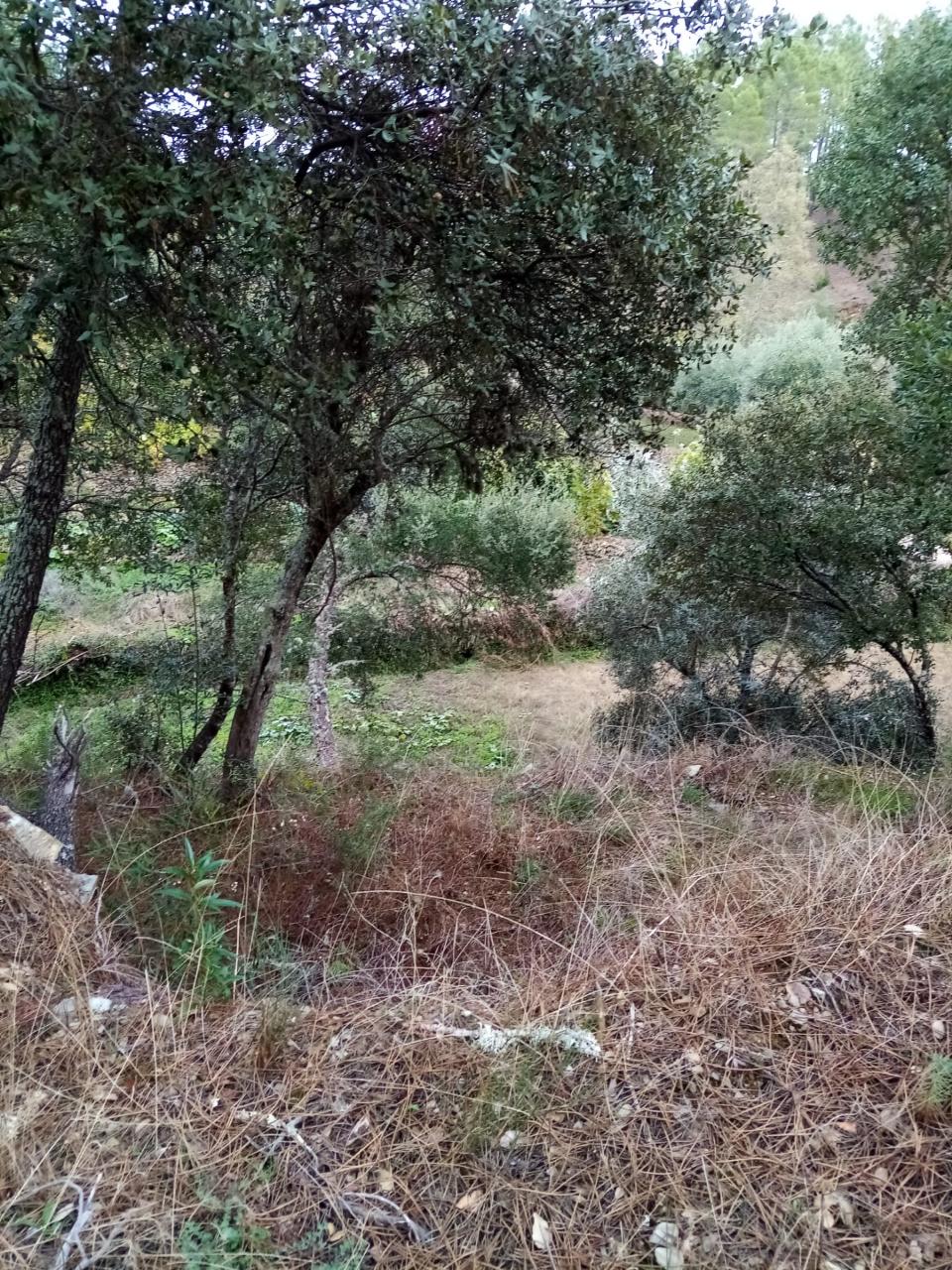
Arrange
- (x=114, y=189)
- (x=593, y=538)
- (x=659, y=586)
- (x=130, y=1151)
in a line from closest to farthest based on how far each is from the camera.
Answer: (x=130, y=1151) < (x=114, y=189) < (x=659, y=586) < (x=593, y=538)

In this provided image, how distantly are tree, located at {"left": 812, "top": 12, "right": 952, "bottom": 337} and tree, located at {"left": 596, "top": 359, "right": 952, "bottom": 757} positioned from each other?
876 mm

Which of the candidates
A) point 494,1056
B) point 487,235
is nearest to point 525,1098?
point 494,1056

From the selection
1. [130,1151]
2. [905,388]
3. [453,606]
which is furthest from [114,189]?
[453,606]

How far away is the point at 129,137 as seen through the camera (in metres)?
2.60

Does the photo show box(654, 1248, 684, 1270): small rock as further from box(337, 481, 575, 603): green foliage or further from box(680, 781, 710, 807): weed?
box(337, 481, 575, 603): green foliage

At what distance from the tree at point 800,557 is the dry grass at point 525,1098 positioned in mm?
4077

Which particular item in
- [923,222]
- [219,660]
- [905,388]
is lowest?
[219,660]

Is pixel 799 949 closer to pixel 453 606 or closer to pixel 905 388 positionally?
pixel 905 388

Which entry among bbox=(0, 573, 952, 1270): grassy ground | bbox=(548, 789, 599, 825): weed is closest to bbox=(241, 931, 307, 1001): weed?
bbox=(0, 573, 952, 1270): grassy ground

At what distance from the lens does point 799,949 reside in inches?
112

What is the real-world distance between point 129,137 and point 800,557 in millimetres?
5972

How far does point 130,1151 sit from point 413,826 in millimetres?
2377

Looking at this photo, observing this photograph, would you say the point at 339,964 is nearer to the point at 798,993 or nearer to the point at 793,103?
the point at 798,993

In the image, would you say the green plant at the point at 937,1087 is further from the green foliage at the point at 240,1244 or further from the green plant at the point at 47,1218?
the green plant at the point at 47,1218
